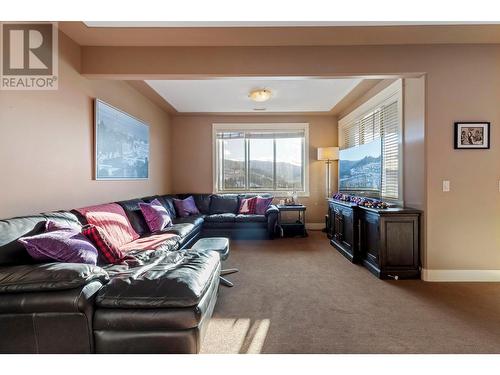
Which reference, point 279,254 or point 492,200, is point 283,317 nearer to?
point 279,254

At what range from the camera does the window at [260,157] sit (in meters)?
6.32

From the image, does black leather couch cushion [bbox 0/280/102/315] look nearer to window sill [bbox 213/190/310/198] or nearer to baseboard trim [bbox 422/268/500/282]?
baseboard trim [bbox 422/268/500/282]

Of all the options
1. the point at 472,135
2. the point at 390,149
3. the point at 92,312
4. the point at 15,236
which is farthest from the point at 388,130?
the point at 15,236

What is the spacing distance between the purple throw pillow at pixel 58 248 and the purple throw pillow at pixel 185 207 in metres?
3.25

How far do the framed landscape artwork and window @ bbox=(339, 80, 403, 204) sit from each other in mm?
3913

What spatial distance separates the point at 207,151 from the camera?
20.7ft

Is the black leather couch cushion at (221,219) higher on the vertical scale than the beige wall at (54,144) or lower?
lower

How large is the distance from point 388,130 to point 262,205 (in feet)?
8.81

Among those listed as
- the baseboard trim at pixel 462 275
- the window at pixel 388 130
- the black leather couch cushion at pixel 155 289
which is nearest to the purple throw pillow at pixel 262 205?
the window at pixel 388 130

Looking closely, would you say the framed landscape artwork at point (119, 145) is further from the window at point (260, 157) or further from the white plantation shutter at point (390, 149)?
the white plantation shutter at point (390, 149)

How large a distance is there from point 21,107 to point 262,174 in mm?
4753

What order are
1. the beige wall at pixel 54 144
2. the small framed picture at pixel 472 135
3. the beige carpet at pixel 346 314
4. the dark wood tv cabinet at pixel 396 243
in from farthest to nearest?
the dark wood tv cabinet at pixel 396 243
the small framed picture at pixel 472 135
the beige wall at pixel 54 144
the beige carpet at pixel 346 314
